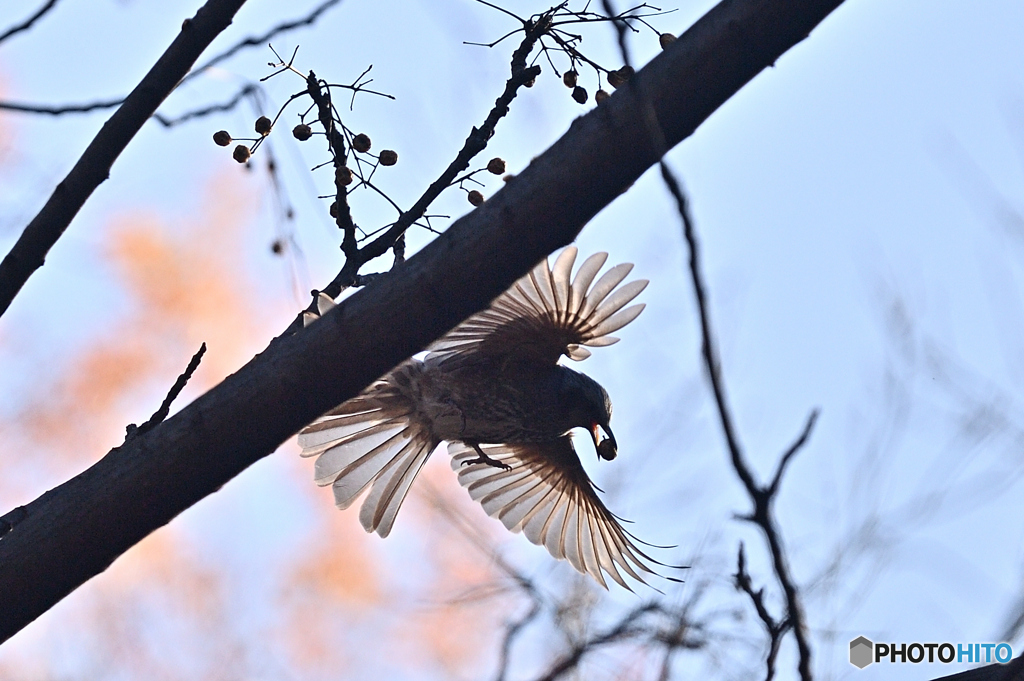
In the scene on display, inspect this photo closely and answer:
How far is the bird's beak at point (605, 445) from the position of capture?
4.12 meters

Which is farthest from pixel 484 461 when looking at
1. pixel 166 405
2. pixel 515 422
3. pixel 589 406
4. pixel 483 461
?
pixel 166 405

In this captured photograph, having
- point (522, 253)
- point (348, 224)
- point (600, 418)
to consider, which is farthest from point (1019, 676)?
point (600, 418)

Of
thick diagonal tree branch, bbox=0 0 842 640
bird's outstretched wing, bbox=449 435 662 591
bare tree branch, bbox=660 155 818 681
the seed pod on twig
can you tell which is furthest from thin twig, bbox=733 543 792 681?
bird's outstretched wing, bbox=449 435 662 591

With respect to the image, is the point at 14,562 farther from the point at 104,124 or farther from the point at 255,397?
the point at 104,124

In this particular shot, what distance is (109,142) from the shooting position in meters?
2.17

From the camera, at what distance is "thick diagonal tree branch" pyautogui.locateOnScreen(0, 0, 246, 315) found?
2156 millimetres

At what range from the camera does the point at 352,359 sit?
1.89 meters

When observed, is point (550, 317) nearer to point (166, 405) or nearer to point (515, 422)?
point (515, 422)

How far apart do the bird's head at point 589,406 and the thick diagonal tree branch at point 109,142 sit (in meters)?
2.30

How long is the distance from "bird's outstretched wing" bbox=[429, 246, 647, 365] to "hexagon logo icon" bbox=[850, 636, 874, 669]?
1.50 meters

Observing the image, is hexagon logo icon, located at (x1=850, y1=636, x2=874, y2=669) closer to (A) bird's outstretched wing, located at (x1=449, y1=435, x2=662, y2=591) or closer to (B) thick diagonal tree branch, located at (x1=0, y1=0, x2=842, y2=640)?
(A) bird's outstretched wing, located at (x1=449, y1=435, x2=662, y2=591)

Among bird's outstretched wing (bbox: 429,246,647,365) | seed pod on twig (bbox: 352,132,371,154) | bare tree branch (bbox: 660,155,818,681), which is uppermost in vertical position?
seed pod on twig (bbox: 352,132,371,154)

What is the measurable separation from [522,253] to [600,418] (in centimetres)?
244

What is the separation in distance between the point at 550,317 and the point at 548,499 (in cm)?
124
